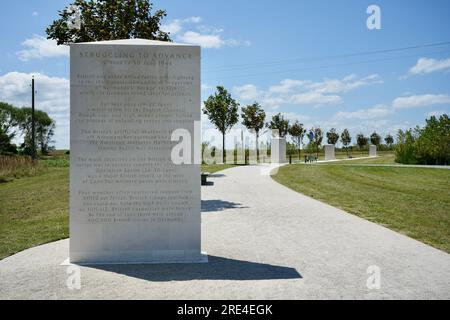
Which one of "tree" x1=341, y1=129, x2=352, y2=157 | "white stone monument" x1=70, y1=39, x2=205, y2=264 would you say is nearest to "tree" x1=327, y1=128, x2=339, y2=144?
"tree" x1=341, y1=129, x2=352, y2=157

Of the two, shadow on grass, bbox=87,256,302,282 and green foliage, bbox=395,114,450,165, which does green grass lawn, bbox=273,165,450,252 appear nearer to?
shadow on grass, bbox=87,256,302,282

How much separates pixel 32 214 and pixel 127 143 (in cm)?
791

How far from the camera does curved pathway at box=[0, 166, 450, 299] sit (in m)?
4.67

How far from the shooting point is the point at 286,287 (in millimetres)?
4832

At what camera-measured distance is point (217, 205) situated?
12.2m

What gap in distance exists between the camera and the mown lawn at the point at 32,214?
772 centimetres

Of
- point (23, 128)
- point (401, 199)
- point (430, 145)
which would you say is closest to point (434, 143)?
point (430, 145)

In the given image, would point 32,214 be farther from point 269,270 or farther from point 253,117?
point 253,117

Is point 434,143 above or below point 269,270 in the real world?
above

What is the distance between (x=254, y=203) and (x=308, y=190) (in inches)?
201

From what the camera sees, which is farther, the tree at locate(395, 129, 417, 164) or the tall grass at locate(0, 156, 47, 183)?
the tree at locate(395, 129, 417, 164)

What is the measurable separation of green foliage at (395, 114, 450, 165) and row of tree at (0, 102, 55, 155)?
125ft
